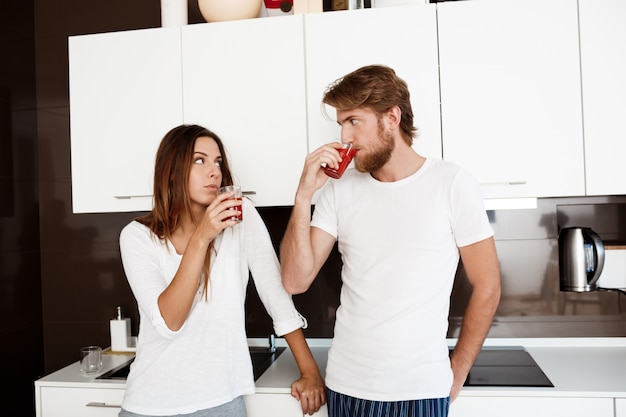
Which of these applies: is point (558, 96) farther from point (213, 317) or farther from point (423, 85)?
A: point (213, 317)

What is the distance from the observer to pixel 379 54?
189cm

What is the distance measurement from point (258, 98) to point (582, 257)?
1387 millimetres

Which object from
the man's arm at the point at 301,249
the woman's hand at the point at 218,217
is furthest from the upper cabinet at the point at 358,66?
the woman's hand at the point at 218,217

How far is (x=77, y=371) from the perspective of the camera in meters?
2.09

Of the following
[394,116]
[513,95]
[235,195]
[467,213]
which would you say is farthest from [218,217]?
[513,95]

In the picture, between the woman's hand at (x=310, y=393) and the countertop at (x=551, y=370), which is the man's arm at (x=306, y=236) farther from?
the countertop at (x=551, y=370)

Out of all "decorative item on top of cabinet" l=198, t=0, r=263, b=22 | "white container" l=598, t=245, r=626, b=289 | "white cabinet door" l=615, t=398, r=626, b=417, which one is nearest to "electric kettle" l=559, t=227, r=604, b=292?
"white container" l=598, t=245, r=626, b=289

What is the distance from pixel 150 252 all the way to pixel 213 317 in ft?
0.89

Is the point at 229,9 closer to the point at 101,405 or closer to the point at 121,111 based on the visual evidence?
the point at 121,111

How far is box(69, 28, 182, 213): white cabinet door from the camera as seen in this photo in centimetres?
204

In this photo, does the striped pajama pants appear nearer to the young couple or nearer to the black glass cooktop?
the young couple

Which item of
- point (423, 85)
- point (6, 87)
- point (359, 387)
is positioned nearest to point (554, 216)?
point (423, 85)

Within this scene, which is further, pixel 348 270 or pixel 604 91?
pixel 604 91

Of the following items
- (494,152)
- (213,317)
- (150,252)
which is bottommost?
(213,317)
